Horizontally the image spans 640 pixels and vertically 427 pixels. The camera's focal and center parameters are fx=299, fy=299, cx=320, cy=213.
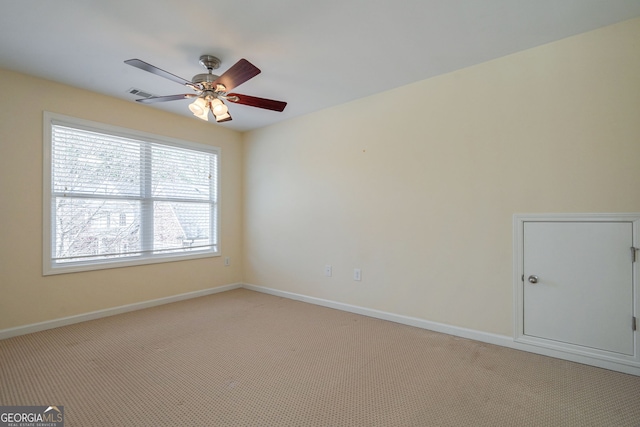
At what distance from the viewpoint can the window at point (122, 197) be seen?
10.1 feet

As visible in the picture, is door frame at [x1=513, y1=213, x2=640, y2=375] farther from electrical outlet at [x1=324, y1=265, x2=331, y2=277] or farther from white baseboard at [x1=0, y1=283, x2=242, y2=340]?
white baseboard at [x1=0, y1=283, x2=242, y2=340]

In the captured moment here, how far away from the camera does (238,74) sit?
2.10 metres

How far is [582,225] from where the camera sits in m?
2.25

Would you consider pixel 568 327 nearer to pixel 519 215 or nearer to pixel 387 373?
pixel 519 215

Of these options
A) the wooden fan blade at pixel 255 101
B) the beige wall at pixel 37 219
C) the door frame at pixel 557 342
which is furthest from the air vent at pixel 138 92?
the door frame at pixel 557 342

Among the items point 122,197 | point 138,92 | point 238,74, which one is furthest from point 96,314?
point 238,74

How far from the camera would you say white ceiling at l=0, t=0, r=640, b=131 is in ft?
6.41

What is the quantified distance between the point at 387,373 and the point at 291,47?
2.57m

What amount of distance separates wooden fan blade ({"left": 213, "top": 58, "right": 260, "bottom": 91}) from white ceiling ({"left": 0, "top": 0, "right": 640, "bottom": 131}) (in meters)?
0.34

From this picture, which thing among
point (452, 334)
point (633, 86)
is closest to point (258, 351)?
point (452, 334)

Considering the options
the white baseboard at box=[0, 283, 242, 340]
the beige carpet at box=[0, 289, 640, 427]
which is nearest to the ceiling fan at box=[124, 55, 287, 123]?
the beige carpet at box=[0, 289, 640, 427]

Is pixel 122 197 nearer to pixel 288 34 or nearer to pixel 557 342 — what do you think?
pixel 288 34

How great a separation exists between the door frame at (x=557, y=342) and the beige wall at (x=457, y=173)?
57 mm

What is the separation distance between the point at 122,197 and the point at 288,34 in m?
2.68
